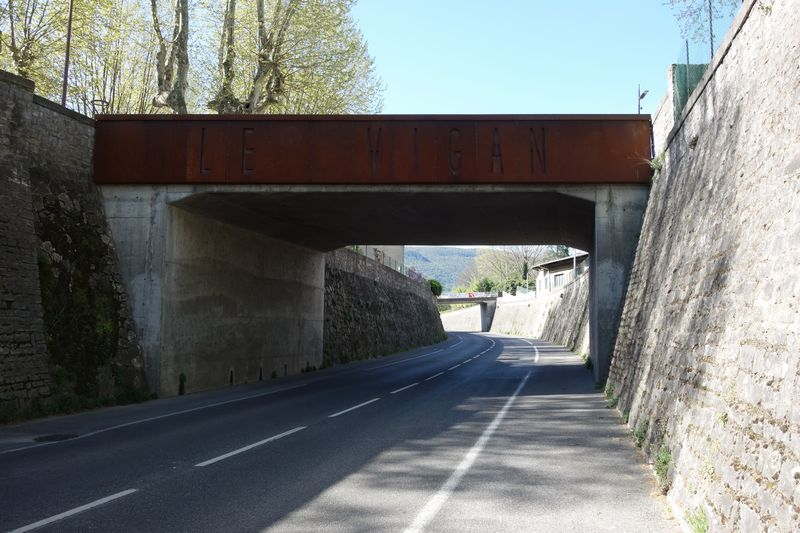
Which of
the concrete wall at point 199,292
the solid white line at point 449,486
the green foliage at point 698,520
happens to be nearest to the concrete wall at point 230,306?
the concrete wall at point 199,292

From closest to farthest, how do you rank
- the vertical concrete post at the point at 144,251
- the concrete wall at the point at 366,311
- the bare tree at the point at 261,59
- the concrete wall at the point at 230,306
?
the vertical concrete post at the point at 144,251 < the concrete wall at the point at 230,306 < the bare tree at the point at 261,59 < the concrete wall at the point at 366,311

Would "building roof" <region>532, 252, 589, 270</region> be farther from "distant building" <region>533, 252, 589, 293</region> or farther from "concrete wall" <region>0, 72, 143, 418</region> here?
"concrete wall" <region>0, 72, 143, 418</region>

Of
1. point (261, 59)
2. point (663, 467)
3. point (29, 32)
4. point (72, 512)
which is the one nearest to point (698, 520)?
point (663, 467)

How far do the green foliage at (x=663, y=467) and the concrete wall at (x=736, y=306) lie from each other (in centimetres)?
8

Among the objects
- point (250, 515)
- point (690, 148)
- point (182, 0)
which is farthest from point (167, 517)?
point (182, 0)

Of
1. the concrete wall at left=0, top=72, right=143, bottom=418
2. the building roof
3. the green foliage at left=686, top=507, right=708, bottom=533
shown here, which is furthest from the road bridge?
the building roof

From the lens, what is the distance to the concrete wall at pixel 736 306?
4.55m

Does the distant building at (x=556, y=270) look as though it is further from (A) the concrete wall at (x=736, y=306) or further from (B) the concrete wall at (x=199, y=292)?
(A) the concrete wall at (x=736, y=306)

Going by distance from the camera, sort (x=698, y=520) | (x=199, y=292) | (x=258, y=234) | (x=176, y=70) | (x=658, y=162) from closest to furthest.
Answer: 1. (x=698, y=520)
2. (x=658, y=162)
3. (x=199, y=292)
4. (x=258, y=234)
5. (x=176, y=70)

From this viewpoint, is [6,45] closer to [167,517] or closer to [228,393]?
[228,393]

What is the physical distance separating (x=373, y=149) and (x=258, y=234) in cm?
752

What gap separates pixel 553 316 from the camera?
65562 millimetres

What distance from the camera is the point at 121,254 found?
17.7 m

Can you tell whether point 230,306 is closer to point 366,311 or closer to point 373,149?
point 373,149
